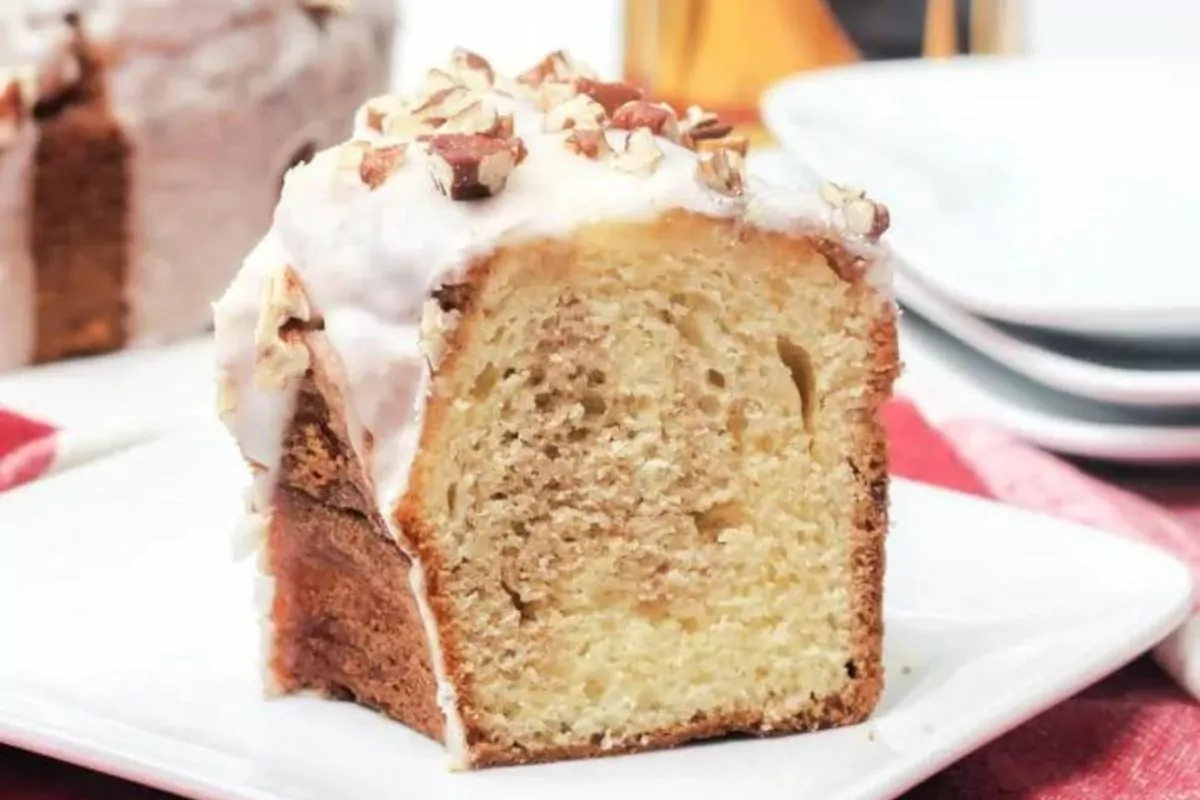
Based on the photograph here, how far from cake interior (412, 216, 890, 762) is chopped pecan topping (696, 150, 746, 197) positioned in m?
0.02

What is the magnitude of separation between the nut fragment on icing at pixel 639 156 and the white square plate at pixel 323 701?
0.33m

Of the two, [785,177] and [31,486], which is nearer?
[31,486]

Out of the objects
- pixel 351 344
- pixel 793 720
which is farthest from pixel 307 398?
pixel 793 720

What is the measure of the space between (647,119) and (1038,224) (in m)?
0.92

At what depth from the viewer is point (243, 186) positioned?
70.0 inches

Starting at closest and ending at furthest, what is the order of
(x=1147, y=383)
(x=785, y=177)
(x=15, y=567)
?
(x=15, y=567), (x=1147, y=383), (x=785, y=177)

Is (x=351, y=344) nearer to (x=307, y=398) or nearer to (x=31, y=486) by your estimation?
(x=307, y=398)

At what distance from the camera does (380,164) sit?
1.04 metres

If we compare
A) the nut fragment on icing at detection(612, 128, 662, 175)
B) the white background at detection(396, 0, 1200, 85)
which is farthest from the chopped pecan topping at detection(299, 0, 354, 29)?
the white background at detection(396, 0, 1200, 85)

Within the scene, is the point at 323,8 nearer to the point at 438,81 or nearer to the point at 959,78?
the point at 438,81

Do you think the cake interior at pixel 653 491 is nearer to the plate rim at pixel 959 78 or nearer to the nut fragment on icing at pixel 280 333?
the nut fragment on icing at pixel 280 333

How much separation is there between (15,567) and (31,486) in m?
0.13

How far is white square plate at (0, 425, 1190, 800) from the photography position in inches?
39.4

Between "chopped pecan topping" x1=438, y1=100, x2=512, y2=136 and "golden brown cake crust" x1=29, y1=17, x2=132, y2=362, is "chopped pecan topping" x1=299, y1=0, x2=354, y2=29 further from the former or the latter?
"chopped pecan topping" x1=438, y1=100, x2=512, y2=136
